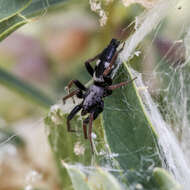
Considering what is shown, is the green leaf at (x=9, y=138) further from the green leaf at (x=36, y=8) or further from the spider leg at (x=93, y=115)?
the green leaf at (x=36, y=8)

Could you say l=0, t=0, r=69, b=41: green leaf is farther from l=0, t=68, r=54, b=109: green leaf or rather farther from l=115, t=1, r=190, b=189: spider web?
l=0, t=68, r=54, b=109: green leaf

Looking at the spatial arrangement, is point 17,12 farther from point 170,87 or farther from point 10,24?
point 170,87

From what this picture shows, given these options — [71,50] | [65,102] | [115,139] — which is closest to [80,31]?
[71,50]

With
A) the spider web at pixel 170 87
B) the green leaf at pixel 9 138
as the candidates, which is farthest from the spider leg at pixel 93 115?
the green leaf at pixel 9 138

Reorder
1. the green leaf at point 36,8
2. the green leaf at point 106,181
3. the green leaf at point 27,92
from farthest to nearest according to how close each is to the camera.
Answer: the green leaf at point 27,92 < the green leaf at point 36,8 < the green leaf at point 106,181

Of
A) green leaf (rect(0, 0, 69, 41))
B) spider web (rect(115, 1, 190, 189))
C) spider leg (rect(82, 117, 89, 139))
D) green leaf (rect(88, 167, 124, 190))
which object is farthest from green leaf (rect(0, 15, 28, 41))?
green leaf (rect(88, 167, 124, 190))

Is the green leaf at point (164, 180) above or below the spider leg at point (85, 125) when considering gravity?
below

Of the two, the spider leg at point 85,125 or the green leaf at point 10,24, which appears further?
the spider leg at point 85,125
